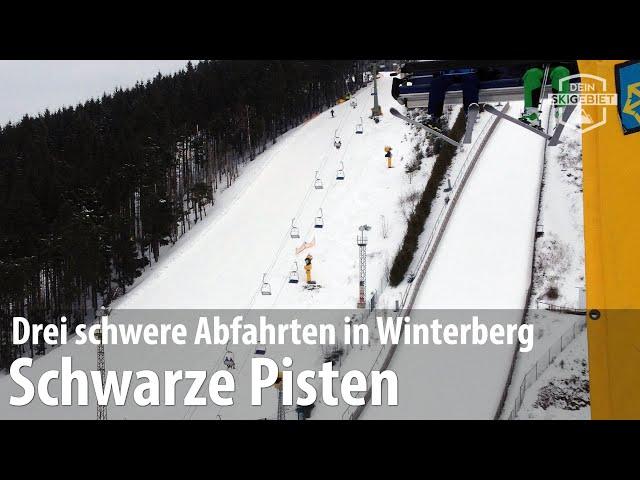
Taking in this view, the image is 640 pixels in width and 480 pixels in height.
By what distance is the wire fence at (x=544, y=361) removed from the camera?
12.6 m

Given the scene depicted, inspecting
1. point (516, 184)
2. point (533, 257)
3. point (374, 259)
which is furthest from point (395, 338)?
point (516, 184)

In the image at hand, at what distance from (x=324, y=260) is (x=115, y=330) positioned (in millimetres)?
6278

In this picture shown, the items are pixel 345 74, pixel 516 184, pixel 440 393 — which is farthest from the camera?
pixel 345 74

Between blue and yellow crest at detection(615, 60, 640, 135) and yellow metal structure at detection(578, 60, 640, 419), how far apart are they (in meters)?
0.02

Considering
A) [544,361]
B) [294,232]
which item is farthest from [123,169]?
[544,361]

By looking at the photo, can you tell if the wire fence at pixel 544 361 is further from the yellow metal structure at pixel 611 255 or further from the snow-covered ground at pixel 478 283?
the yellow metal structure at pixel 611 255

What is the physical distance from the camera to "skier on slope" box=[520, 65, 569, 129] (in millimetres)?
3436

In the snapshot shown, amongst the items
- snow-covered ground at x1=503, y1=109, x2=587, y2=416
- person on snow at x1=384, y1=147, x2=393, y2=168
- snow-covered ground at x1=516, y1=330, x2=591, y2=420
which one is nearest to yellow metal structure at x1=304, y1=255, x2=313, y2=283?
snow-covered ground at x1=503, y1=109, x2=587, y2=416

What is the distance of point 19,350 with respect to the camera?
22.5m

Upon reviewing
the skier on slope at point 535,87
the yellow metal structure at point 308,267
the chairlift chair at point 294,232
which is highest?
the chairlift chair at point 294,232

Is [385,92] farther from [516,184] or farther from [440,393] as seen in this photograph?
[440,393]

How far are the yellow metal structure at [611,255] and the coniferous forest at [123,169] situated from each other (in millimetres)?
21884

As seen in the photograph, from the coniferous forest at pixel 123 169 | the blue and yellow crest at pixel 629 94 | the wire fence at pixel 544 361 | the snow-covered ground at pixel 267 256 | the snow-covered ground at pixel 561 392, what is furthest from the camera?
the coniferous forest at pixel 123 169

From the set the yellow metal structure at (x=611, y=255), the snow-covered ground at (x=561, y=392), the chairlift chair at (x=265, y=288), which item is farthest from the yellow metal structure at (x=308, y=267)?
the yellow metal structure at (x=611, y=255)
